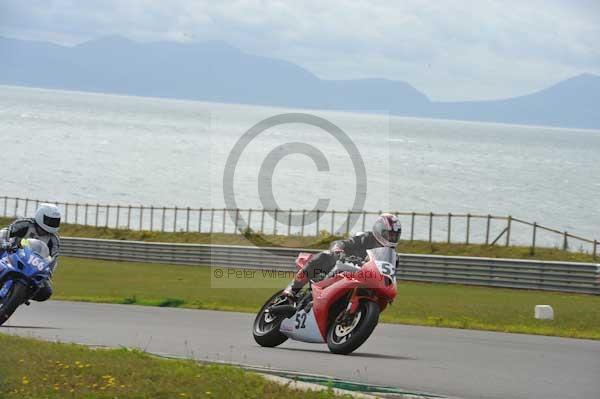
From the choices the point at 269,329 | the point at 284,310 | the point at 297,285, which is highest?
the point at 297,285

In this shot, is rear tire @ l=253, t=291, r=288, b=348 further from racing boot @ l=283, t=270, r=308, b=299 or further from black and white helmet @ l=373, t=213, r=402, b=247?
black and white helmet @ l=373, t=213, r=402, b=247

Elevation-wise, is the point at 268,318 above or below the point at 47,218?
below

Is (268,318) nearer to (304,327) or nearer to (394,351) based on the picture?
(304,327)

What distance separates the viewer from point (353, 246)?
12.3m

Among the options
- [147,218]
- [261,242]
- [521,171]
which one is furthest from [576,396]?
[521,171]

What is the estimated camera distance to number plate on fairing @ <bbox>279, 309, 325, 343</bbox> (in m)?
12.4

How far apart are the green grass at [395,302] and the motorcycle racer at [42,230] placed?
741cm

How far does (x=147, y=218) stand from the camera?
305 ft

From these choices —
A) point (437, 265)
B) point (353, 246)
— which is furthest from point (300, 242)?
point (353, 246)

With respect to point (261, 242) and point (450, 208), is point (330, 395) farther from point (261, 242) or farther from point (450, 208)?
point (450, 208)

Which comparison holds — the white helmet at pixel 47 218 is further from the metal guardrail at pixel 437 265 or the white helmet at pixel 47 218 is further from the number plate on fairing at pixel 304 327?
the metal guardrail at pixel 437 265

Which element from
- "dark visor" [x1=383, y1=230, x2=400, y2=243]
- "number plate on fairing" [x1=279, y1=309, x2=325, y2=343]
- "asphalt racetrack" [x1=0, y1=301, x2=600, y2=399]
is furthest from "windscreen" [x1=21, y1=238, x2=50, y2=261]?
"dark visor" [x1=383, y1=230, x2=400, y2=243]

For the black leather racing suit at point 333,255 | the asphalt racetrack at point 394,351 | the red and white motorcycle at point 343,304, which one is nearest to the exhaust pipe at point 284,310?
the red and white motorcycle at point 343,304

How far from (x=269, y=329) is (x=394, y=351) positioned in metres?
1.58
